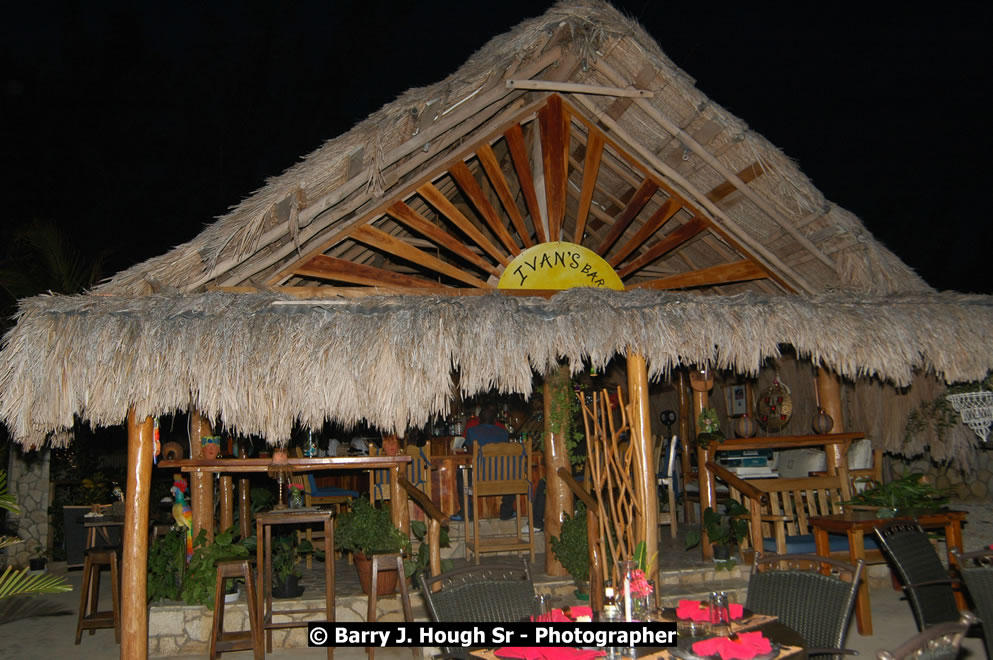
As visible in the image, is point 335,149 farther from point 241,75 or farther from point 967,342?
point 241,75

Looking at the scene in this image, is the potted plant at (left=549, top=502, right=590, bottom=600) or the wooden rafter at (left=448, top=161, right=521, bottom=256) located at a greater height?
the wooden rafter at (left=448, top=161, right=521, bottom=256)

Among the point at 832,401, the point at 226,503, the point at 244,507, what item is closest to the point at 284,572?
the point at 226,503

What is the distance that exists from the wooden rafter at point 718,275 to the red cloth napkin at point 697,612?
10.8 feet

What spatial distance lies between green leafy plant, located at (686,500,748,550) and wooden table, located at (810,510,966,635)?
0.70m

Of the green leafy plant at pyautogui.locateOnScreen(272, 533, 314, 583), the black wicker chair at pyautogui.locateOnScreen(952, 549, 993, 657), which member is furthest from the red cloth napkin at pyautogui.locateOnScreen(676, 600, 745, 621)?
the green leafy plant at pyautogui.locateOnScreen(272, 533, 314, 583)

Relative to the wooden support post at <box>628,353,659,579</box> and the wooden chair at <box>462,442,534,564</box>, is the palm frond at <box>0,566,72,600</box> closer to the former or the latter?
the wooden support post at <box>628,353,659,579</box>

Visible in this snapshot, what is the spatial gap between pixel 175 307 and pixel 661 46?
3992 mm

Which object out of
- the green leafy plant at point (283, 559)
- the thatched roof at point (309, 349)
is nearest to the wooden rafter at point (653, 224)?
the thatched roof at point (309, 349)

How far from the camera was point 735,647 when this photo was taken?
108 inches

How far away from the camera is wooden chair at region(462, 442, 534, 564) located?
22.8ft

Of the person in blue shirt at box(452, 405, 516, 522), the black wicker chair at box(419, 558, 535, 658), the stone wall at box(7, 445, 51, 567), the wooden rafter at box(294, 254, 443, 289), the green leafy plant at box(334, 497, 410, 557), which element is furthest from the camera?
the stone wall at box(7, 445, 51, 567)

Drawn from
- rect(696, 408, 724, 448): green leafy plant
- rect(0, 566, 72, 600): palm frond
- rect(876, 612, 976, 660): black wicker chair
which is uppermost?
rect(696, 408, 724, 448): green leafy plant

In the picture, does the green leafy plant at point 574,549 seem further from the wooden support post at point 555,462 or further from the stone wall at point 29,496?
the stone wall at point 29,496

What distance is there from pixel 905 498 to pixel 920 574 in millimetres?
1893
